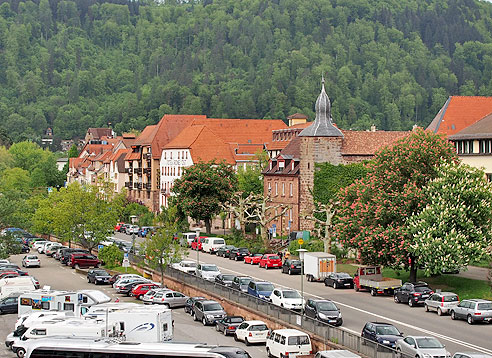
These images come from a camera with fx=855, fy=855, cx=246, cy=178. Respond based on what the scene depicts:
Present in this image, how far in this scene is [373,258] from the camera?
58438mm

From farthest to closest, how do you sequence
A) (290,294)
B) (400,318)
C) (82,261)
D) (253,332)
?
(82,261), (290,294), (400,318), (253,332)

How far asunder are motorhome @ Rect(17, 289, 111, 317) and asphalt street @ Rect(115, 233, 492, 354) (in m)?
13.9

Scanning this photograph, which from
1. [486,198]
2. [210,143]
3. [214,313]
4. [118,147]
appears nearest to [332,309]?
[214,313]

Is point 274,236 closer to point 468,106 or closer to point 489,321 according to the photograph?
point 468,106

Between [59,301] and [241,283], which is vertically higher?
[241,283]

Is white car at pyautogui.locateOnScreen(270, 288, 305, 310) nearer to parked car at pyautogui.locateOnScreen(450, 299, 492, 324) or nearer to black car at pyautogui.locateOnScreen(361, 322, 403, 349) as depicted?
black car at pyautogui.locateOnScreen(361, 322, 403, 349)

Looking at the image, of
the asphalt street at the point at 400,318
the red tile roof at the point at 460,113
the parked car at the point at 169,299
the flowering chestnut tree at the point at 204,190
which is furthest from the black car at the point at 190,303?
the red tile roof at the point at 460,113

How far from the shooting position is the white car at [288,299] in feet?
161

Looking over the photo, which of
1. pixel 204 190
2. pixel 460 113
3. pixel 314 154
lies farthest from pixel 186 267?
pixel 460 113

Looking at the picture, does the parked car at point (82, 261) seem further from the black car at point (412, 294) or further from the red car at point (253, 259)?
the black car at point (412, 294)

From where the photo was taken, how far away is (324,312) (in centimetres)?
4581

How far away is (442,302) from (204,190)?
49472 mm

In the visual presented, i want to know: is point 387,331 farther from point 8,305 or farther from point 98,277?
point 98,277

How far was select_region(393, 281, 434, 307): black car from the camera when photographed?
51094 mm
